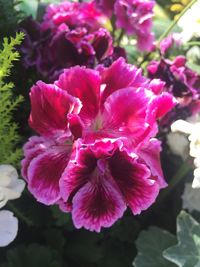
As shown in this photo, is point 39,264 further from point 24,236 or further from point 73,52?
point 73,52

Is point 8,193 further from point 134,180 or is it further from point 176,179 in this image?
point 176,179

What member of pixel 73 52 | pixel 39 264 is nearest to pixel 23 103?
pixel 73 52

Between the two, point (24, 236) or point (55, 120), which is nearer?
point (55, 120)

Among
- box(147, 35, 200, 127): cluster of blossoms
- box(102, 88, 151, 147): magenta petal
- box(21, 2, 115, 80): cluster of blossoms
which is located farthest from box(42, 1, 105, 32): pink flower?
box(102, 88, 151, 147): magenta petal

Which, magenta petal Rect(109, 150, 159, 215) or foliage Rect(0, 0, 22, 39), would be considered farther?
foliage Rect(0, 0, 22, 39)

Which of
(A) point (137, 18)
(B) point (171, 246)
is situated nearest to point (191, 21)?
(A) point (137, 18)

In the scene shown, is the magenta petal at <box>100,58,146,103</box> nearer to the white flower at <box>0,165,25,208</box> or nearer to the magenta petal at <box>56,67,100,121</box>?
the magenta petal at <box>56,67,100,121</box>
